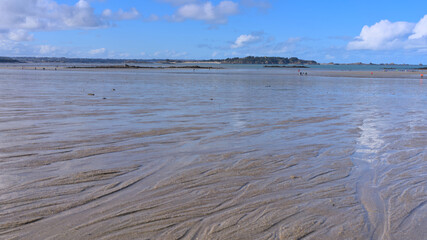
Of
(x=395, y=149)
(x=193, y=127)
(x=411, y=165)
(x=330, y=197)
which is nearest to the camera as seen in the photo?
(x=330, y=197)

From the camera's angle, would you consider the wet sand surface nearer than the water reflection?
Yes

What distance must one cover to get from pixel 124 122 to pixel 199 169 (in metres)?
6.09

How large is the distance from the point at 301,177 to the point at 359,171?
1422 mm

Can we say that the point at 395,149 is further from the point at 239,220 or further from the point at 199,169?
the point at 239,220

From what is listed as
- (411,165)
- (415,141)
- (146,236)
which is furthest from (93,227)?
(415,141)

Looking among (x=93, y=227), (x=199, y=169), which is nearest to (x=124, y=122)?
(x=199, y=169)

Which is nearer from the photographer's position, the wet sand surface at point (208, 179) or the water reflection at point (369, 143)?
the wet sand surface at point (208, 179)

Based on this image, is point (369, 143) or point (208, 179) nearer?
point (208, 179)

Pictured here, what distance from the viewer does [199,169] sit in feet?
25.1

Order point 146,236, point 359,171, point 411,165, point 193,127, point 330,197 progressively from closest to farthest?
point 146,236, point 330,197, point 359,171, point 411,165, point 193,127

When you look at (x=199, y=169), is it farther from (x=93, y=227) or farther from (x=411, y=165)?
(x=411, y=165)

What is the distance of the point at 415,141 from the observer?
36.2ft

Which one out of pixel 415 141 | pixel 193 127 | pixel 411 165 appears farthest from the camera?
pixel 193 127

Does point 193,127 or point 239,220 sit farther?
point 193,127
